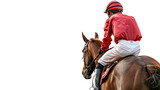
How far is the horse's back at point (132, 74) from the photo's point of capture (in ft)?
18.8

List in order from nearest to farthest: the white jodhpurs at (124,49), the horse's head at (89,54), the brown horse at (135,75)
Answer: the brown horse at (135,75) < the white jodhpurs at (124,49) < the horse's head at (89,54)

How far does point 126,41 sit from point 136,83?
1432mm

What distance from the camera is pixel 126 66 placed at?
6105 mm

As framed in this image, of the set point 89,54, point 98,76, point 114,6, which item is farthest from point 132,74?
point 89,54

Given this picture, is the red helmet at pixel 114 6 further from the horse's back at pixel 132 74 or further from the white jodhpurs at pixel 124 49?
the horse's back at pixel 132 74

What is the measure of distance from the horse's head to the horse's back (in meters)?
2.24

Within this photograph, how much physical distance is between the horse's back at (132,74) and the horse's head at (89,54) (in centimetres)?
224

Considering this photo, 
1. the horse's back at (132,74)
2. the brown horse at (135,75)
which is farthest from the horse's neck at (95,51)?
the horse's back at (132,74)

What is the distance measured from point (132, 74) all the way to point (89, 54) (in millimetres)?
3184

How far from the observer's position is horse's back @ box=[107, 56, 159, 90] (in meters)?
5.72

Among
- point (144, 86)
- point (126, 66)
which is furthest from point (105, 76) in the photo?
point (144, 86)

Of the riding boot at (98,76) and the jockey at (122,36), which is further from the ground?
the jockey at (122,36)

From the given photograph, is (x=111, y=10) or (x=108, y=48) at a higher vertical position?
(x=111, y=10)

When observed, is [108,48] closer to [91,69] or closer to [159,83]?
[91,69]
